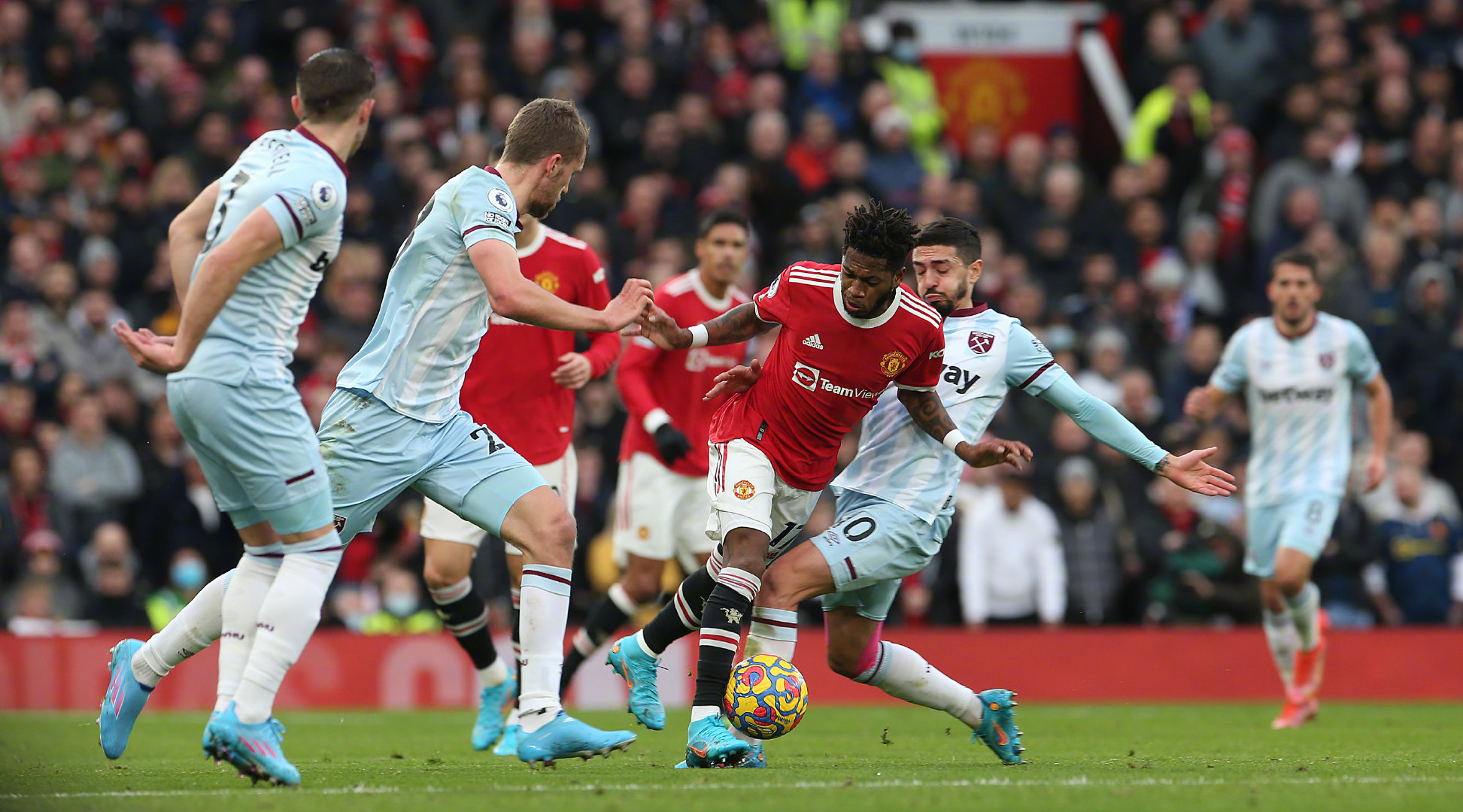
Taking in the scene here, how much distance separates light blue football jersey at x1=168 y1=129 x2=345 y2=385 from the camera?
20.0 feet

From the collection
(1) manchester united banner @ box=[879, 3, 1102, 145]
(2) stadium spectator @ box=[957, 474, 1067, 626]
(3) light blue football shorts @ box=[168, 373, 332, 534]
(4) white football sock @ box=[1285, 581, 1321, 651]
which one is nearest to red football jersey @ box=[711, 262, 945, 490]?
(3) light blue football shorts @ box=[168, 373, 332, 534]

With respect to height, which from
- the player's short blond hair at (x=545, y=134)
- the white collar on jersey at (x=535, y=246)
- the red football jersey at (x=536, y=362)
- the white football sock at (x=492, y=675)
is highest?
the player's short blond hair at (x=545, y=134)

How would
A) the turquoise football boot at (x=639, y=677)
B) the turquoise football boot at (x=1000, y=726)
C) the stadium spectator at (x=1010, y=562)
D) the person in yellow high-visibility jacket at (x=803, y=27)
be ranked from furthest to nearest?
the person in yellow high-visibility jacket at (x=803, y=27), the stadium spectator at (x=1010, y=562), the turquoise football boot at (x=1000, y=726), the turquoise football boot at (x=639, y=677)

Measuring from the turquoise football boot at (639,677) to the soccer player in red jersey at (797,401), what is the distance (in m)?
0.01

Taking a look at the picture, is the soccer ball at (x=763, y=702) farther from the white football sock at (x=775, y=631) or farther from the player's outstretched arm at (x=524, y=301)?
the player's outstretched arm at (x=524, y=301)

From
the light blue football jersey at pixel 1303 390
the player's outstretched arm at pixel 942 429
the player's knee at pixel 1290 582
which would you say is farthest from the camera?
the light blue football jersey at pixel 1303 390

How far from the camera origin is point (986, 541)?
1412 centimetres

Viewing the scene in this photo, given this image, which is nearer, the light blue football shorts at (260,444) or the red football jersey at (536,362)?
the light blue football shorts at (260,444)

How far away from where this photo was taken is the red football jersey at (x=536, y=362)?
29.4 feet

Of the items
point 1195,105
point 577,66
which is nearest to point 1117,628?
point 1195,105

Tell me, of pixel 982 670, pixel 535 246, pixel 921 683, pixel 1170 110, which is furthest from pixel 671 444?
pixel 1170 110

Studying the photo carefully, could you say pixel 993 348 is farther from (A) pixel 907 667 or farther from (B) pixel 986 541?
(B) pixel 986 541

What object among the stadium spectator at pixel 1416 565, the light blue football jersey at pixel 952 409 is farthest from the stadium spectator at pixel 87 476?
the stadium spectator at pixel 1416 565

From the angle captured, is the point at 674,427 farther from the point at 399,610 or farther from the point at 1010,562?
the point at 1010,562
